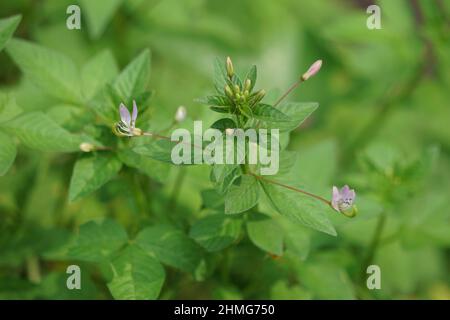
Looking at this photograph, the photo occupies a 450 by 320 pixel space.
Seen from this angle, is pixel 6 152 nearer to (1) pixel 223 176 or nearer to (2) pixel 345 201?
(1) pixel 223 176

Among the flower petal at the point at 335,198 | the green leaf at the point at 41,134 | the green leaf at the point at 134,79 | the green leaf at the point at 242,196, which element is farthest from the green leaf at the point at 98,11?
the flower petal at the point at 335,198

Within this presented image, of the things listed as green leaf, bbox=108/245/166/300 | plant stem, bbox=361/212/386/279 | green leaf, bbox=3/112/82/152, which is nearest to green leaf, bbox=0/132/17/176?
green leaf, bbox=3/112/82/152

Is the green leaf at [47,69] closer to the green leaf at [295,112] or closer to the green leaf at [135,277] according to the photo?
the green leaf at [135,277]

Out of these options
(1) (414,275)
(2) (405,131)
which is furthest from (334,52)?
(1) (414,275)

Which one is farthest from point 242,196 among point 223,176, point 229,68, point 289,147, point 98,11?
point 289,147

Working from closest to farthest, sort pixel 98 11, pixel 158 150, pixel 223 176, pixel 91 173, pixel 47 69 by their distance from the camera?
pixel 223 176 → pixel 158 150 → pixel 91 173 → pixel 47 69 → pixel 98 11

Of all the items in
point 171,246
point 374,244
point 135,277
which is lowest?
point 135,277
